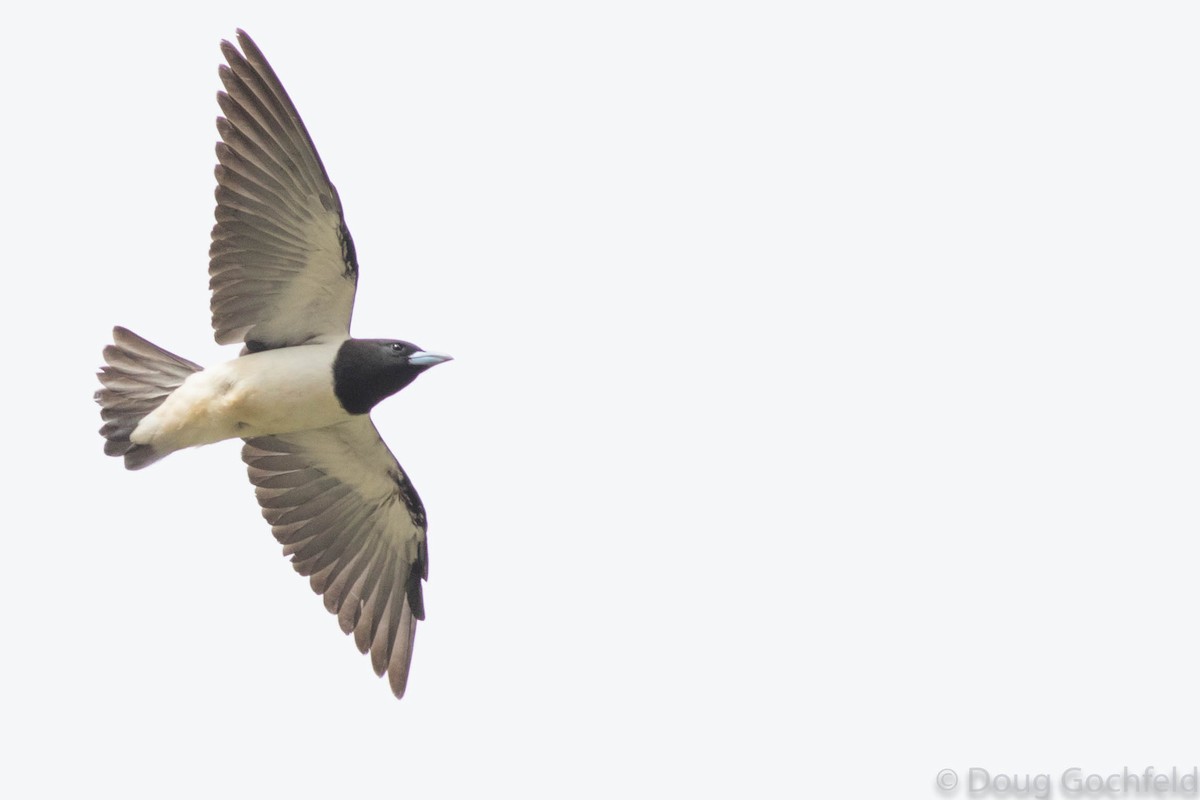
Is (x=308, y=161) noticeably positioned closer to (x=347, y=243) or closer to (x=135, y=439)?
(x=347, y=243)

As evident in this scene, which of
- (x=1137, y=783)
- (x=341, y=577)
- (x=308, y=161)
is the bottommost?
(x=1137, y=783)

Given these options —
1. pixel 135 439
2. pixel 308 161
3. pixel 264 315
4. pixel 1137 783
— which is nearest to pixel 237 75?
pixel 308 161

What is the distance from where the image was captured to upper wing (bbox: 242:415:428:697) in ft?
42.4

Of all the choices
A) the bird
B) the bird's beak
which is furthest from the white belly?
the bird's beak

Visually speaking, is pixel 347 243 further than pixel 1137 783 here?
Yes

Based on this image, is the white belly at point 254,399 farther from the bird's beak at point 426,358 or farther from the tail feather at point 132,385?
the bird's beak at point 426,358

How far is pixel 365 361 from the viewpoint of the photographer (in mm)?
11891

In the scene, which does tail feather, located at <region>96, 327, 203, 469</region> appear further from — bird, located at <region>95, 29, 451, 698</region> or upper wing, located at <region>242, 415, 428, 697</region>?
upper wing, located at <region>242, 415, 428, 697</region>

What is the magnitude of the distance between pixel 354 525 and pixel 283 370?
1.86m

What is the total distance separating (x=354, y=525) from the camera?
13.3 m

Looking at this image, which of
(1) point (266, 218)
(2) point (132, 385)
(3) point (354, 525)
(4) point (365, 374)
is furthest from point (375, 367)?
(2) point (132, 385)

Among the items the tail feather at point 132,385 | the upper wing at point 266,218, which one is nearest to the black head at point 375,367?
the upper wing at point 266,218

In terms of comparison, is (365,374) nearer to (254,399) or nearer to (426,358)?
(426,358)

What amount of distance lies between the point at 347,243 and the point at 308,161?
24.1 inches
